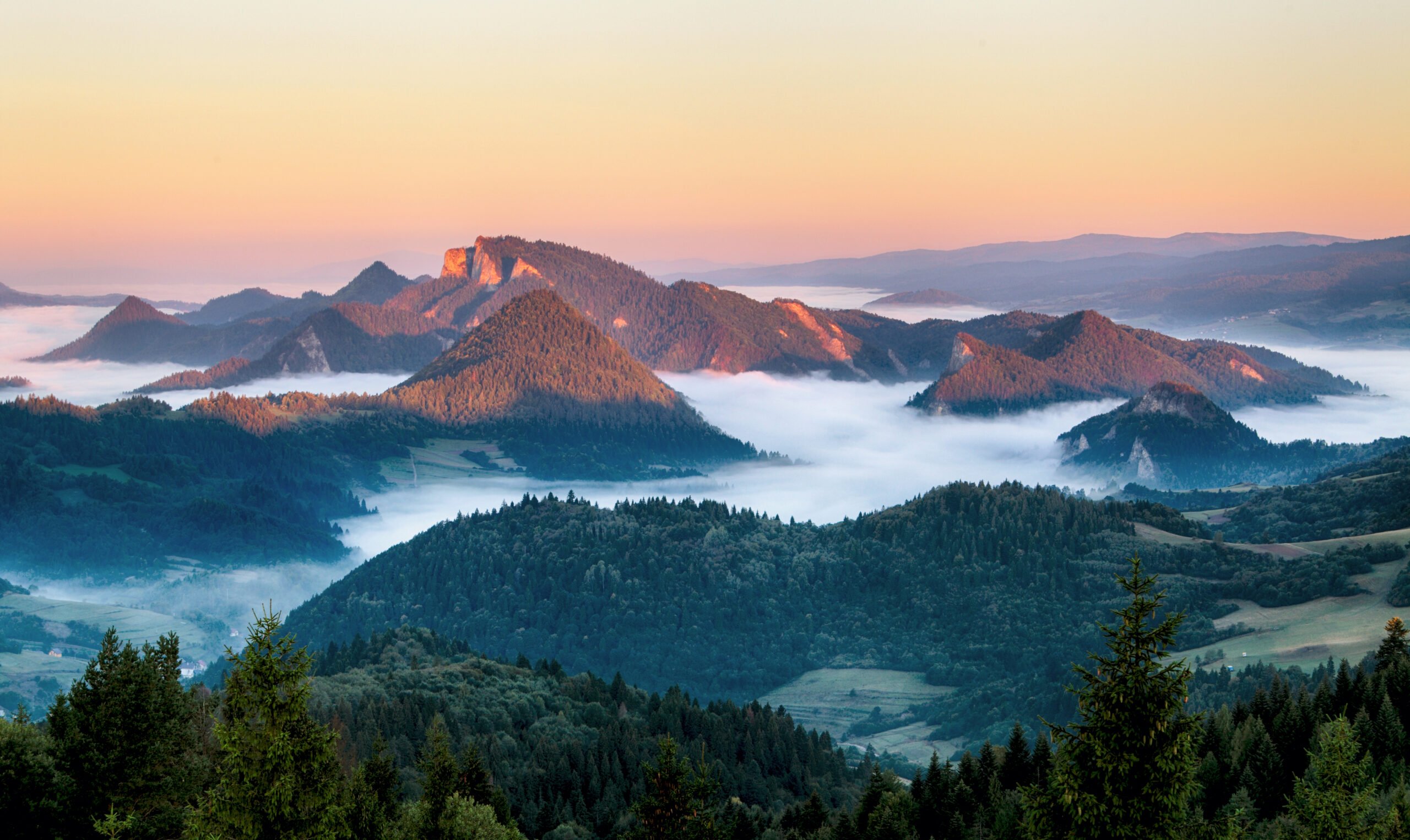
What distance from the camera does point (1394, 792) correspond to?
2781 inches

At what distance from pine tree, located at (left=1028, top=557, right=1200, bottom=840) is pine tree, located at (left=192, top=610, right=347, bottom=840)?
86.7ft

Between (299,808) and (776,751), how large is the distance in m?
134

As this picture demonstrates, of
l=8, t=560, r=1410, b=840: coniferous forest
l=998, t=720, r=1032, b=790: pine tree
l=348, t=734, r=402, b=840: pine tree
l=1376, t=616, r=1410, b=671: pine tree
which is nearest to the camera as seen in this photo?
l=8, t=560, r=1410, b=840: coniferous forest

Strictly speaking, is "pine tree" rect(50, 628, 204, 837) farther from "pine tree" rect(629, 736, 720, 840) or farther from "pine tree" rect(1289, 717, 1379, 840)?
"pine tree" rect(1289, 717, 1379, 840)

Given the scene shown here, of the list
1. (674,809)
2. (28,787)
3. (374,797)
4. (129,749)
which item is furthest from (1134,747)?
(28,787)

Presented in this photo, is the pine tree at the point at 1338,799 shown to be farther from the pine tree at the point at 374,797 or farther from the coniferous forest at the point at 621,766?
the pine tree at the point at 374,797

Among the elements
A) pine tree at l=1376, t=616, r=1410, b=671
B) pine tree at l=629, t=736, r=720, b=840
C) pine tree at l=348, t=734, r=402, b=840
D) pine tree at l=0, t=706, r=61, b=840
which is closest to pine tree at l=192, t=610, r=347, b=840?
pine tree at l=348, t=734, r=402, b=840

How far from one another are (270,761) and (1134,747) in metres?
29.8

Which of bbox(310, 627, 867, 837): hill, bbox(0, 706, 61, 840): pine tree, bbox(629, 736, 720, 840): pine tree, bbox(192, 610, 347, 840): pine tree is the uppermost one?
bbox(192, 610, 347, 840): pine tree

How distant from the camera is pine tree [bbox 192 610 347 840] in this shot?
4500cm

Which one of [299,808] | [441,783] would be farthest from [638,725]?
[299,808]

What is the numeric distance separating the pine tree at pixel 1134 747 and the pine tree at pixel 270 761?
1040 inches

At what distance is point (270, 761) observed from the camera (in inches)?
1773

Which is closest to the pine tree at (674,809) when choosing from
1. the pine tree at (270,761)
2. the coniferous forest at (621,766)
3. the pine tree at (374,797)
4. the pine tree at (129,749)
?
the coniferous forest at (621,766)
